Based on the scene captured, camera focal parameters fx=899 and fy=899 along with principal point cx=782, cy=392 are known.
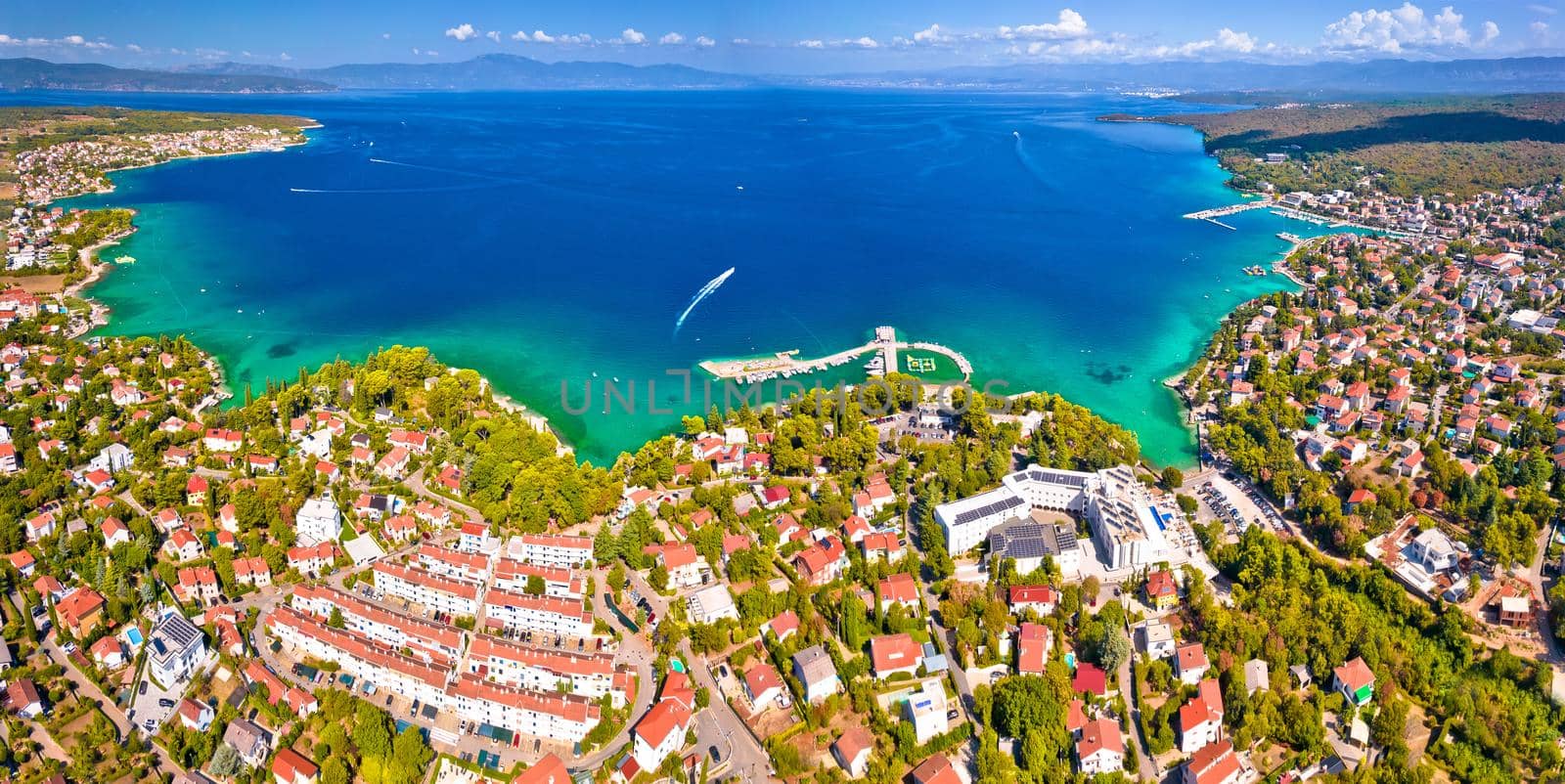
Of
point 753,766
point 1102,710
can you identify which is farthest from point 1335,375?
point 753,766

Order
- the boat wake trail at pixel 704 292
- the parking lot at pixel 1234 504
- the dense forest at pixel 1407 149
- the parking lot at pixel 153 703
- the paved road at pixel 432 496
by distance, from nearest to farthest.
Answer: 1. the parking lot at pixel 153 703
2. the parking lot at pixel 1234 504
3. the paved road at pixel 432 496
4. the boat wake trail at pixel 704 292
5. the dense forest at pixel 1407 149

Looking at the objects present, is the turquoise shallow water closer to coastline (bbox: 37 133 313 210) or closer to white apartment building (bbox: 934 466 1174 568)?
coastline (bbox: 37 133 313 210)

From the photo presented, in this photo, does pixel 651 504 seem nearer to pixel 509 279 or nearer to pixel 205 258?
pixel 509 279

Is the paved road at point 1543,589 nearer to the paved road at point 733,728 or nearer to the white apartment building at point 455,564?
the paved road at point 733,728

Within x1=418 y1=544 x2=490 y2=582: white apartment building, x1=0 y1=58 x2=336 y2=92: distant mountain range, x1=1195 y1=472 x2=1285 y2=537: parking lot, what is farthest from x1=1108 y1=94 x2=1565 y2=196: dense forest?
x1=0 y1=58 x2=336 y2=92: distant mountain range

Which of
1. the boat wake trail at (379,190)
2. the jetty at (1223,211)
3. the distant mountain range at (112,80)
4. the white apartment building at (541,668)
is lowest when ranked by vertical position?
the white apartment building at (541,668)

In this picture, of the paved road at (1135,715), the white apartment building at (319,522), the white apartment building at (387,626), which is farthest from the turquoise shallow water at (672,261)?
the paved road at (1135,715)
